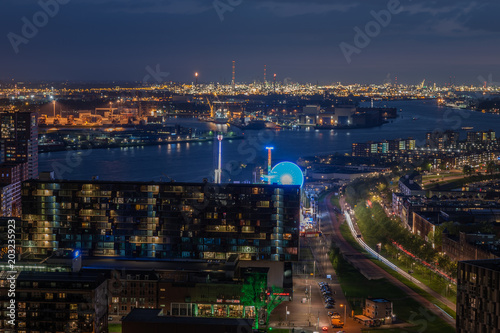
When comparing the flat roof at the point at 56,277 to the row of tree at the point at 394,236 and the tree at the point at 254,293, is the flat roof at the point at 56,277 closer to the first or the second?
the tree at the point at 254,293

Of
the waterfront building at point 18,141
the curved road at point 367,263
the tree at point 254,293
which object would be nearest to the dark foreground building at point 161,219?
the tree at point 254,293

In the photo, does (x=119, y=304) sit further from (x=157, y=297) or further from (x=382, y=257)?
(x=382, y=257)

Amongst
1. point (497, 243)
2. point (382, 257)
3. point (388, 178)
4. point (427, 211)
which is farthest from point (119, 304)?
point (388, 178)

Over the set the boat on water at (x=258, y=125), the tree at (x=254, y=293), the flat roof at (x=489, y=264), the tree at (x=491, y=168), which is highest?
the boat on water at (x=258, y=125)

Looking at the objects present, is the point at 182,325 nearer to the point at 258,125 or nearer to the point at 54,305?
the point at 54,305

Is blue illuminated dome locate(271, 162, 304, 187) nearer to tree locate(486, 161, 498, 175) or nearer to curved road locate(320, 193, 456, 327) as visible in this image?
curved road locate(320, 193, 456, 327)
